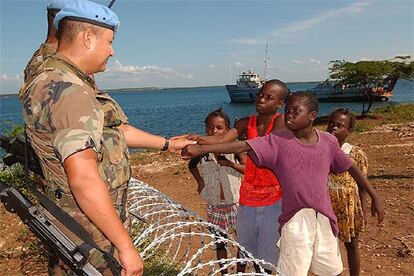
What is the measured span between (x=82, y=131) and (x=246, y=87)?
8284 cm

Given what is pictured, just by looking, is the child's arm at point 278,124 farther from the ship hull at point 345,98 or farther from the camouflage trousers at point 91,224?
the ship hull at point 345,98

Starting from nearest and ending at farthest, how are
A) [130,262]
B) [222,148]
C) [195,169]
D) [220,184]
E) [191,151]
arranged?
[130,262] → [222,148] → [191,151] → [220,184] → [195,169]

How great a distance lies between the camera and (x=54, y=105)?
2.29 metres

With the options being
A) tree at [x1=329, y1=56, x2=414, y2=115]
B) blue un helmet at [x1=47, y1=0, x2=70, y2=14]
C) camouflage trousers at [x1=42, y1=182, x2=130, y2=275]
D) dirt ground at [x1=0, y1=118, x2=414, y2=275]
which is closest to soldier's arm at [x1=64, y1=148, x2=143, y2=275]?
camouflage trousers at [x1=42, y1=182, x2=130, y2=275]

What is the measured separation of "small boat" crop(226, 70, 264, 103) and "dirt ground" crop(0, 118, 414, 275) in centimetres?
6675

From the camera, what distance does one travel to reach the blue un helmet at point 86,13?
2439 mm

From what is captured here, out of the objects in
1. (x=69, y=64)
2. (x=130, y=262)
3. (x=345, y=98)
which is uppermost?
(x=69, y=64)

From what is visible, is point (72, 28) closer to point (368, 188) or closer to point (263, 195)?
point (263, 195)

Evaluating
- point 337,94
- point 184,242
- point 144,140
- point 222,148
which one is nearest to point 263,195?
point 222,148

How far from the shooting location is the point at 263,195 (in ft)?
13.3

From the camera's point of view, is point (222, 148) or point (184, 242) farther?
point (184, 242)

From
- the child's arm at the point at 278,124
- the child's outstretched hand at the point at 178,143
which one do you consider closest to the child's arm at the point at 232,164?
the child's outstretched hand at the point at 178,143

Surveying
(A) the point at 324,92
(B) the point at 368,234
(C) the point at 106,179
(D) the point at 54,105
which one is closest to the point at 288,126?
(C) the point at 106,179

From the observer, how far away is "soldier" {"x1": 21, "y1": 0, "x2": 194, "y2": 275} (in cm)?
221
